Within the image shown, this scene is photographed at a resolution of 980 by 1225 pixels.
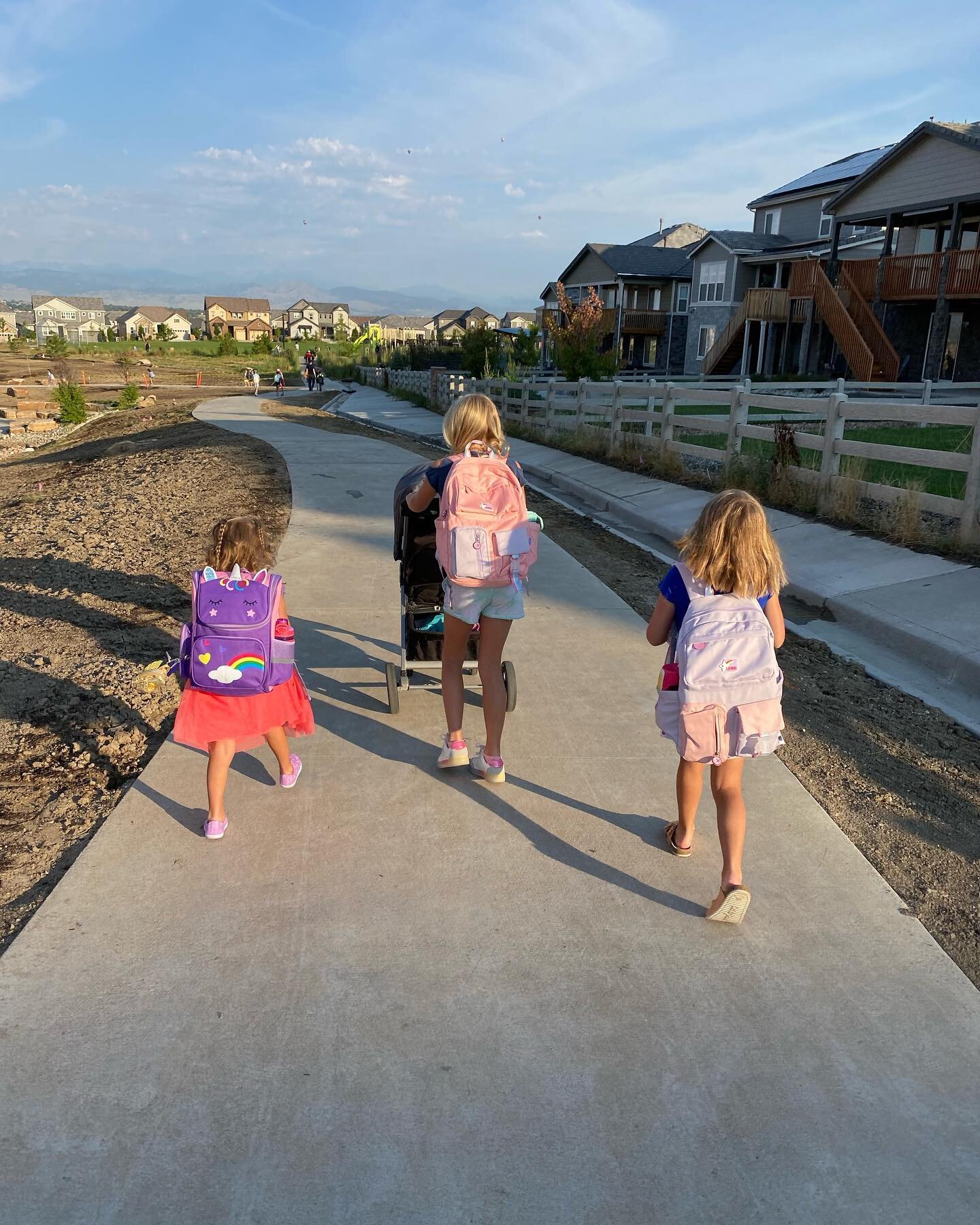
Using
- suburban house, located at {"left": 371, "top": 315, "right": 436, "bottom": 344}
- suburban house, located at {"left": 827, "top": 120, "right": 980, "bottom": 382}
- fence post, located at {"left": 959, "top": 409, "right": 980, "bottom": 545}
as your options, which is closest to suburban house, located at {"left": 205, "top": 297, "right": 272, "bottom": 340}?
suburban house, located at {"left": 371, "top": 315, "right": 436, "bottom": 344}

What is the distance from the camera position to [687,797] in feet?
11.9

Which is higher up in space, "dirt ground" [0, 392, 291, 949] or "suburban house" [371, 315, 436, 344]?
"suburban house" [371, 315, 436, 344]

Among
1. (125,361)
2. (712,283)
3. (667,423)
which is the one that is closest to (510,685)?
(667,423)

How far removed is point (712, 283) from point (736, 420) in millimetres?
30564

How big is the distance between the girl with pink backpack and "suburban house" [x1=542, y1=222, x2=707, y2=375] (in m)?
40.7

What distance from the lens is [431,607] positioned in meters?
5.15

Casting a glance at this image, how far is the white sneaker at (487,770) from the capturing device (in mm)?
4309

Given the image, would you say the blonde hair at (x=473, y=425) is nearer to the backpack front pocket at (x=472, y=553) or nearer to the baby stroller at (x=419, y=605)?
the backpack front pocket at (x=472, y=553)

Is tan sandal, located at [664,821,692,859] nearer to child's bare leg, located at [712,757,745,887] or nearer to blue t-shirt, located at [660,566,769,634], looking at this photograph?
child's bare leg, located at [712,757,745,887]

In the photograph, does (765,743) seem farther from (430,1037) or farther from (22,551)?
(22,551)

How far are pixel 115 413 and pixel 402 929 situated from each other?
3488cm

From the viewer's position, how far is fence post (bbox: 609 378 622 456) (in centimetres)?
1583

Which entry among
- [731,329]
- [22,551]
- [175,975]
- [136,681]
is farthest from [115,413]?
[175,975]

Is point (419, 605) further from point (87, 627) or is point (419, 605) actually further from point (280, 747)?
point (87, 627)
